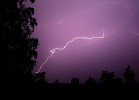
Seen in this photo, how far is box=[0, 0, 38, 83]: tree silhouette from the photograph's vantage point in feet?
46.3

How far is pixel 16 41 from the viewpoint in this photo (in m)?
14.4

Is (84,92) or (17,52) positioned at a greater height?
(17,52)

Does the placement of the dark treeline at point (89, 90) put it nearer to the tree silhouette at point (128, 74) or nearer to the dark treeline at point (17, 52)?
the dark treeline at point (17, 52)

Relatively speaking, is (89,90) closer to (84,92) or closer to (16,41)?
(84,92)

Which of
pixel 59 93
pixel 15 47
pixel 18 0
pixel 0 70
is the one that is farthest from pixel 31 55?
pixel 59 93

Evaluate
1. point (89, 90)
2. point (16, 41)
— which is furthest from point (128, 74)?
point (16, 41)

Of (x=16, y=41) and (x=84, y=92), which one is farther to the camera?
(x=84, y=92)

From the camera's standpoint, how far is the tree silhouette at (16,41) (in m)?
14.1

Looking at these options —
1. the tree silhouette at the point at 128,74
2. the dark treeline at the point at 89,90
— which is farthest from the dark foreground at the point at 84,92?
the tree silhouette at the point at 128,74

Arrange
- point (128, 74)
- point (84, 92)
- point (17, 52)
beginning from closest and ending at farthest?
point (17, 52), point (84, 92), point (128, 74)

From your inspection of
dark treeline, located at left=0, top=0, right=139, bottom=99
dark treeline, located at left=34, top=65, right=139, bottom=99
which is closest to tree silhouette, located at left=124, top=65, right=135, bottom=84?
dark treeline, located at left=34, top=65, right=139, bottom=99

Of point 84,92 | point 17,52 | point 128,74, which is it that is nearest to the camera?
point 17,52

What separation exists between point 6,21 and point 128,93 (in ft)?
38.5

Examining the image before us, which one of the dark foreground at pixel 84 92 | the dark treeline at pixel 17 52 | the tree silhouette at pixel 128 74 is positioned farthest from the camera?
the tree silhouette at pixel 128 74
